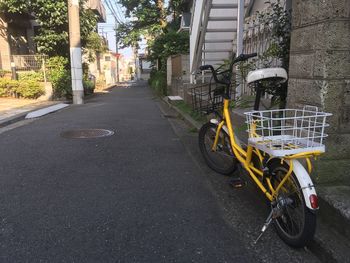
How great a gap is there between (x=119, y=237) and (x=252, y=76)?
76.3 inches

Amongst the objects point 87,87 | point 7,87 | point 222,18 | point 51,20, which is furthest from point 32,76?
point 222,18

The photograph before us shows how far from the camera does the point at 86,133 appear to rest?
7352 millimetres

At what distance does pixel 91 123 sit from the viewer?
29.2 ft

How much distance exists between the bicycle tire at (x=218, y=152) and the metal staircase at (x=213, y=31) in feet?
14.2

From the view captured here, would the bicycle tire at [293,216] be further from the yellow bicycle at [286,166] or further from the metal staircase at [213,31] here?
the metal staircase at [213,31]

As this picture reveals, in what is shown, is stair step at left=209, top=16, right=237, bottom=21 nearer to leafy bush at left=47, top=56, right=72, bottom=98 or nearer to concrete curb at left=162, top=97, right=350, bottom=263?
concrete curb at left=162, top=97, right=350, bottom=263

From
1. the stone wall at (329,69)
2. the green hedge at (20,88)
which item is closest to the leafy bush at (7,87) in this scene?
the green hedge at (20,88)

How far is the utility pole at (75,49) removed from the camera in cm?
1412

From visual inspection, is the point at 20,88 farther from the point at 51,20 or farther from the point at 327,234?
the point at 327,234

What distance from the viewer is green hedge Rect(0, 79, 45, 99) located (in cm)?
1474

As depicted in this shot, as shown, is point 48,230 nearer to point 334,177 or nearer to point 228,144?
point 228,144

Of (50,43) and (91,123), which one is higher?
(50,43)

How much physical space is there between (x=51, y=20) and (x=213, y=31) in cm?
917

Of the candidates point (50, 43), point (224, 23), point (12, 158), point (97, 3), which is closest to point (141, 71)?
point (97, 3)
